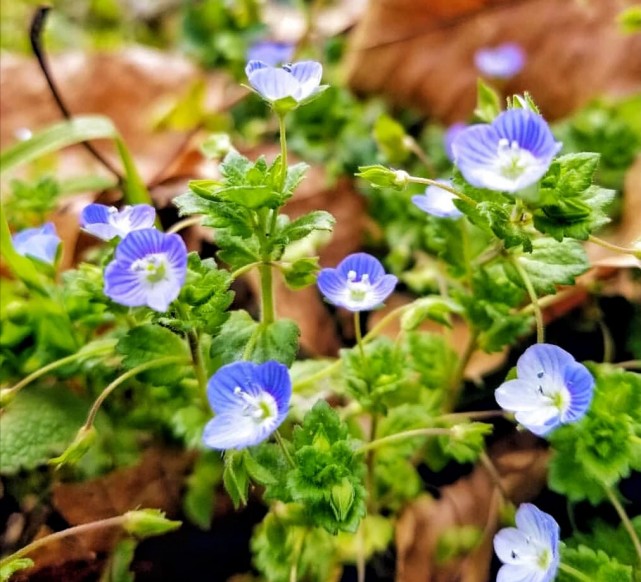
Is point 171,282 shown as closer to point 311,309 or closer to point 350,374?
point 350,374

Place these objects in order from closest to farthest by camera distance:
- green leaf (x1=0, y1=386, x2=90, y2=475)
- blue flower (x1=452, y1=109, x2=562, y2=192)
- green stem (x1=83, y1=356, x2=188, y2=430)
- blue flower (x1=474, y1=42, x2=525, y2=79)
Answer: blue flower (x1=452, y1=109, x2=562, y2=192)
green stem (x1=83, y1=356, x2=188, y2=430)
green leaf (x1=0, y1=386, x2=90, y2=475)
blue flower (x1=474, y1=42, x2=525, y2=79)

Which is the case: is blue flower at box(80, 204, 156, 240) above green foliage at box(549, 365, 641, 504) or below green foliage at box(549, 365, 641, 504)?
above

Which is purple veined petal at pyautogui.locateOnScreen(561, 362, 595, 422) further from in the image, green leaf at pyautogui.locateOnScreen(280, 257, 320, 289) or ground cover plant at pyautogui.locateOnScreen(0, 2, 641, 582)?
green leaf at pyautogui.locateOnScreen(280, 257, 320, 289)

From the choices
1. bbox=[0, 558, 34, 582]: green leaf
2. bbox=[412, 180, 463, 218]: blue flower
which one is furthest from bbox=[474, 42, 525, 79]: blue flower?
bbox=[0, 558, 34, 582]: green leaf

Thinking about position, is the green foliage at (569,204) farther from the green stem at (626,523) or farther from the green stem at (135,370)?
the green stem at (135,370)

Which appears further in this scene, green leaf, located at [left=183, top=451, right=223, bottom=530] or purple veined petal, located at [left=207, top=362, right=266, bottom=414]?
green leaf, located at [left=183, top=451, right=223, bottom=530]

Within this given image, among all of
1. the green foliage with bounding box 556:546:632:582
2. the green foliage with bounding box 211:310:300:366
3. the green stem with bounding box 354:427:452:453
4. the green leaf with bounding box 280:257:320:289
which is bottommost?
the green foliage with bounding box 556:546:632:582

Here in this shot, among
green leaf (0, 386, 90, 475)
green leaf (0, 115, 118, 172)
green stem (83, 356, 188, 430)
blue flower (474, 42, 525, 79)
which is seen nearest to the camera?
green stem (83, 356, 188, 430)

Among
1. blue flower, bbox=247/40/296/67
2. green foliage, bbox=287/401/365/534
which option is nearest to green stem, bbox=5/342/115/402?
green foliage, bbox=287/401/365/534

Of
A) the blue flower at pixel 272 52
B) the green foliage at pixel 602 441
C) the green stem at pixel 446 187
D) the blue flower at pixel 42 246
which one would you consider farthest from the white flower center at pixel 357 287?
the blue flower at pixel 272 52
